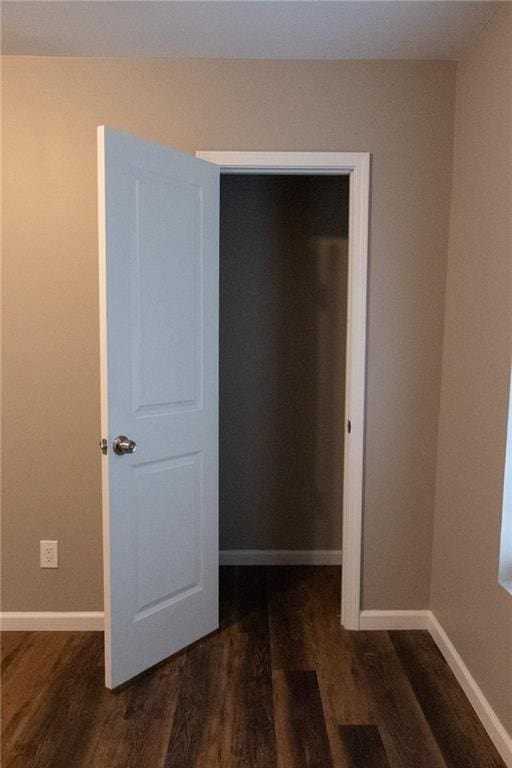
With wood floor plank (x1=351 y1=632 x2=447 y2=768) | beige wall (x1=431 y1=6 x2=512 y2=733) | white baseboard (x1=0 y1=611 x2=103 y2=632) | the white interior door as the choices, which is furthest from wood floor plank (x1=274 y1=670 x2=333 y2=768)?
white baseboard (x1=0 y1=611 x2=103 y2=632)

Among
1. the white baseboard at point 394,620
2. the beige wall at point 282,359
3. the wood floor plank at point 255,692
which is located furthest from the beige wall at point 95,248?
the beige wall at point 282,359

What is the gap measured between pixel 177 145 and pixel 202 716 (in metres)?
2.23

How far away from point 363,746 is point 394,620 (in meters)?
0.76

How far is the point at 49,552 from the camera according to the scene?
2.42 metres

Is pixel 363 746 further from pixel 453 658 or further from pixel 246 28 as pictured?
pixel 246 28

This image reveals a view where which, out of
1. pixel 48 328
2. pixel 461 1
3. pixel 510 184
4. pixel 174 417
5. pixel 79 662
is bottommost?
pixel 79 662

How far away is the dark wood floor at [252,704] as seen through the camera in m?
1.74

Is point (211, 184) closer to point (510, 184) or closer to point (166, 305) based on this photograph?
point (166, 305)

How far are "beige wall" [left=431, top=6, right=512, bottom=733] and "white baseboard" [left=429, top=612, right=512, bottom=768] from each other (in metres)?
0.04

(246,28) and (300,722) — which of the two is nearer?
(300,722)

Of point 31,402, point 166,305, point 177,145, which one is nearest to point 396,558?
point 166,305

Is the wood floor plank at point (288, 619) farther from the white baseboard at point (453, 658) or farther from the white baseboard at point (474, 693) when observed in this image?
the white baseboard at point (474, 693)

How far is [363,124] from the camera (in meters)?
2.28

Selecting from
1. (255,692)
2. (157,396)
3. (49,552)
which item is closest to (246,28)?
(157,396)
